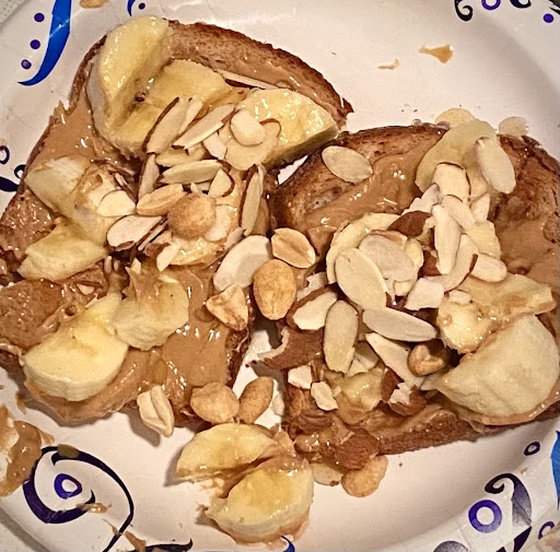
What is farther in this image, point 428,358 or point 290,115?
point 290,115

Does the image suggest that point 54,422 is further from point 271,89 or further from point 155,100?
point 271,89

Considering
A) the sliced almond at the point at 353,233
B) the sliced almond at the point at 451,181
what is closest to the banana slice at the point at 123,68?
the sliced almond at the point at 353,233

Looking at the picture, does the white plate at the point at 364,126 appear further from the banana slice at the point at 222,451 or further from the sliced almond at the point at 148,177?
the sliced almond at the point at 148,177

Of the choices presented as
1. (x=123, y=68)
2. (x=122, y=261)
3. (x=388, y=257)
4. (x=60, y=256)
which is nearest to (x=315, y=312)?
(x=388, y=257)

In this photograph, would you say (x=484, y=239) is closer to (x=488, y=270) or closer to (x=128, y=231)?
(x=488, y=270)

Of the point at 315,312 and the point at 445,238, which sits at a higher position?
the point at 445,238

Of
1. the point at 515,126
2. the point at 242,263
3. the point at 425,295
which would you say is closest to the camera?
the point at 425,295
